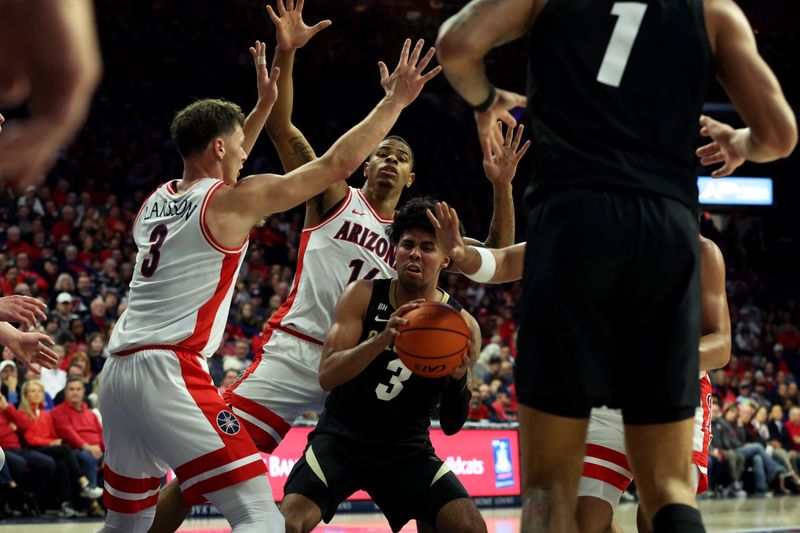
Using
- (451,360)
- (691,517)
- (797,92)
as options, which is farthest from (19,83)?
(797,92)

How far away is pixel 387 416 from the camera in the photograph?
5184 mm

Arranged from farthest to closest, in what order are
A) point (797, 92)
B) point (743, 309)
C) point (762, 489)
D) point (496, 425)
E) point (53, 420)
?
1. point (797, 92)
2. point (743, 309)
3. point (762, 489)
4. point (496, 425)
5. point (53, 420)

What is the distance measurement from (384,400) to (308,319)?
3.16 feet

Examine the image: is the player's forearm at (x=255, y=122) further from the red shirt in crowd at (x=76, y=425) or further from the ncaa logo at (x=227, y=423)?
the red shirt in crowd at (x=76, y=425)

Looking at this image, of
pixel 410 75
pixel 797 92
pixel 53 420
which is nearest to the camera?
pixel 410 75

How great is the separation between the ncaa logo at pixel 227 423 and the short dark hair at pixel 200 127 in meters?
1.28

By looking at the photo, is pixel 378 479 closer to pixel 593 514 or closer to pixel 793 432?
pixel 593 514

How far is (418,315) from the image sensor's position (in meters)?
4.58

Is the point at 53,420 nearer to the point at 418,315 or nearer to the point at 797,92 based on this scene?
the point at 418,315

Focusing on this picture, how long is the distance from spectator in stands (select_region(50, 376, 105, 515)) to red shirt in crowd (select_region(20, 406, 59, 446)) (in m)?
0.08

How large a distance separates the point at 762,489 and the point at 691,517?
563 inches

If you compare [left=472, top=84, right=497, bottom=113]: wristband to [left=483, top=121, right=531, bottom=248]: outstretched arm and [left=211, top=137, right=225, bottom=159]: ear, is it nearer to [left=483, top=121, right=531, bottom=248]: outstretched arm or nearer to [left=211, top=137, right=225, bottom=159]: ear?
[left=483, top=121, right=531, bottom=248]: outstretched arm

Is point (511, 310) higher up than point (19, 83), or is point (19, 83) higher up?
point (19, 83)

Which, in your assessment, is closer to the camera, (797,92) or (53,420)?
(53,420)
